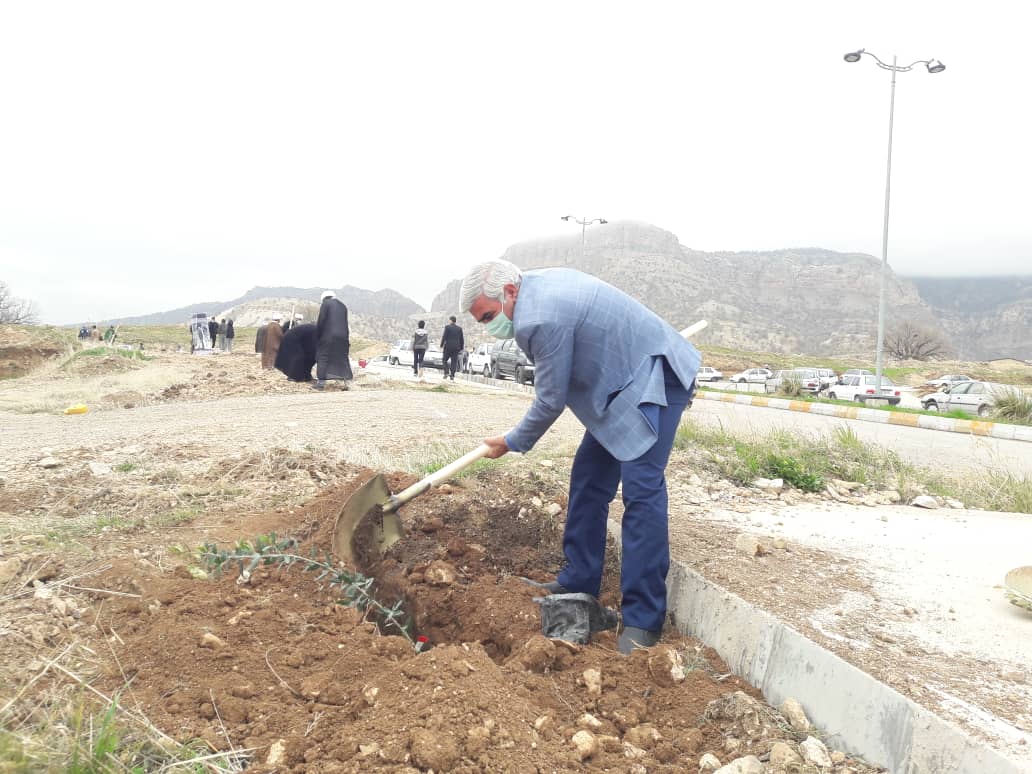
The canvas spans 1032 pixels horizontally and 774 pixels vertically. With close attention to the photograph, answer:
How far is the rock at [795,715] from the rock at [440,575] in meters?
1.48

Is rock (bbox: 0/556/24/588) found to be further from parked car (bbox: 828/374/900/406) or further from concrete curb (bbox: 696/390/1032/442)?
parked car (bbox: 828/374/900/406)

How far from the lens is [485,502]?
4.03 metres

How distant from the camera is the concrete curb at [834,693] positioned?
1.64m

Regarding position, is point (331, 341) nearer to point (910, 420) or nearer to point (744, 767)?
point (744, 767)

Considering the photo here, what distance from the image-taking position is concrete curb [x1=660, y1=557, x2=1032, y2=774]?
1.64m

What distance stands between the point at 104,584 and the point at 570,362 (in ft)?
6.07

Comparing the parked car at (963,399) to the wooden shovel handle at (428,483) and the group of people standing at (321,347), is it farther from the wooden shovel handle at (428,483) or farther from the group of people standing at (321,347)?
the wooden shovel handle at (428,483)

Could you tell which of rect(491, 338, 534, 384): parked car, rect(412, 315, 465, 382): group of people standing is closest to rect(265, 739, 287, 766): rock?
rect(412, 315, 465, 382): group of people standing

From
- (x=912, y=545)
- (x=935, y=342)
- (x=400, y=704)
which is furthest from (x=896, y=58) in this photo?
(x=935, y=342)

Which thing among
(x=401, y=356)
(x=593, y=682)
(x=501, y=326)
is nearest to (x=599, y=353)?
(x=501, y=326)

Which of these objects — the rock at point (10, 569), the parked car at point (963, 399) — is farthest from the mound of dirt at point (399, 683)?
the parked car at point (963, 399)

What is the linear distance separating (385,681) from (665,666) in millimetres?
871

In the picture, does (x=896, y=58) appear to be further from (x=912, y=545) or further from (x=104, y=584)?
(x=104, y=584)

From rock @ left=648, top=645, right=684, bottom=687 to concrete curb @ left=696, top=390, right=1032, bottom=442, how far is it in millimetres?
10949
